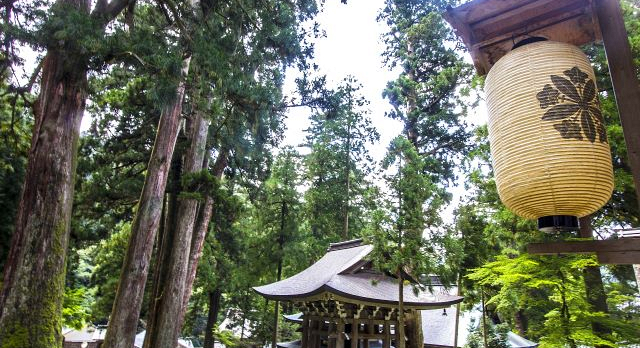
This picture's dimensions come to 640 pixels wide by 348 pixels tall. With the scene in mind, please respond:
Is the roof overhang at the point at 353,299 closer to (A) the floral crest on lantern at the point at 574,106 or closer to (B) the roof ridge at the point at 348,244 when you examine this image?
(B) the roof ridge at the point at 348,244

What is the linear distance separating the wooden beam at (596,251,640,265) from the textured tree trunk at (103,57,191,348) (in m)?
4.83

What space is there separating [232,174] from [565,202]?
9.16 metres

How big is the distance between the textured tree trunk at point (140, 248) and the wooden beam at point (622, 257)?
4829 millimetres

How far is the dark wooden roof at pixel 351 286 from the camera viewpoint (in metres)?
7.46

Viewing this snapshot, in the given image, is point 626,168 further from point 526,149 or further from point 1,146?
point 1,146

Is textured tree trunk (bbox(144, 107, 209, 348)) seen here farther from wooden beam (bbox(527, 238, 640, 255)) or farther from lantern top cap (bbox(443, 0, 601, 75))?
wooden beam (bbox(527, 238, 640, 255))

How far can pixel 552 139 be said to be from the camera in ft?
5.22

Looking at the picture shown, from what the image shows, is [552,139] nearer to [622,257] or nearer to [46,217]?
[622,257]

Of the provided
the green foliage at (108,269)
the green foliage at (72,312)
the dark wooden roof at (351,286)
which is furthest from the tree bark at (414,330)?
the green foliage at (108,269)

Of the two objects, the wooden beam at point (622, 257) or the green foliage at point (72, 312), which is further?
the green foliage at point (72, 312)

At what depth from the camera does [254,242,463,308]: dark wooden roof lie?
7.46 m

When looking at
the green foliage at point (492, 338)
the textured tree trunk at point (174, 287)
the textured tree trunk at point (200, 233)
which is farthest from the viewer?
the green foliage at point (492, 338)

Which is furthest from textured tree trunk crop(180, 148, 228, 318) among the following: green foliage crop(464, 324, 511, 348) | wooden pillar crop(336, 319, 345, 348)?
green foliage crop(464, 324, 511, 348)


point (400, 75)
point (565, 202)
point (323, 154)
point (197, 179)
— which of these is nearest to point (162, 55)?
point (197, 179)
